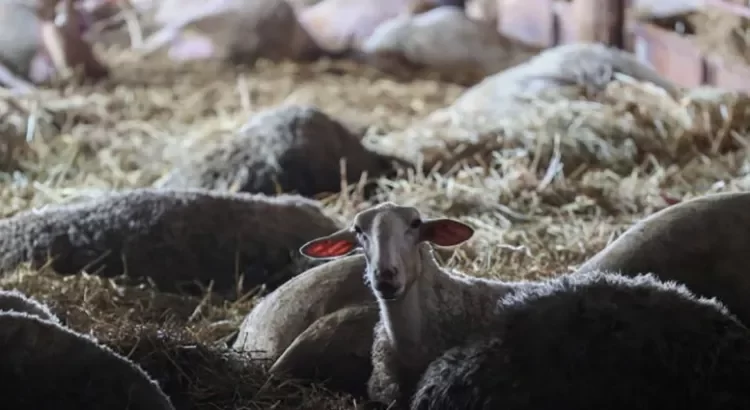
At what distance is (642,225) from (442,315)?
35.5 inches

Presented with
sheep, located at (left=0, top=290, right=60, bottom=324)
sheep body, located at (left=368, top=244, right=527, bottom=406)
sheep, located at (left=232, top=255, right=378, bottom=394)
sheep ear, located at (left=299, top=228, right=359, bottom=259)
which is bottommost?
sheep, located at (left=232, top=255, right=378, bottom=394)

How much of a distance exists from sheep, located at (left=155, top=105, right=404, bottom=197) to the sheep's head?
2341 mm

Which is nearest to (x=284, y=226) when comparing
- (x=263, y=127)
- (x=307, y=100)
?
(x=263, y=127)

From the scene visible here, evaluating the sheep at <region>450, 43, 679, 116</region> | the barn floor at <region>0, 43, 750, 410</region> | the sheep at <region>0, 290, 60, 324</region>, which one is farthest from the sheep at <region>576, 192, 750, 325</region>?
the sheep at <region>450, 43, 679, 116</region>

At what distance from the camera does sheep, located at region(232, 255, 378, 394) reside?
3.52m

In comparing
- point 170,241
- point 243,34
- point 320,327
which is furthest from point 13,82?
point 320,327

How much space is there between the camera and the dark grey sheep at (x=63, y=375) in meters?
2.84

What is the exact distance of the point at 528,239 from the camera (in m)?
5.05

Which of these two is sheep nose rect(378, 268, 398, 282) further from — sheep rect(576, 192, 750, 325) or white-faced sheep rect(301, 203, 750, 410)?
sheep rect(576, 192, 750, 325)

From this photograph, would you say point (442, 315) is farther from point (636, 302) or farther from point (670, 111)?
point (670, 111)

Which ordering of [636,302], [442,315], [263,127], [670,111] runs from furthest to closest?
[670,111]
[263,127]
[442,315]
[636,302]

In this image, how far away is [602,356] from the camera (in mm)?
2754

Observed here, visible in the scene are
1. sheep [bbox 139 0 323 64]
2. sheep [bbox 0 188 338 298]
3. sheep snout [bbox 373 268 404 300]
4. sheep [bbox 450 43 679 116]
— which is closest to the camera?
sheep snout [bbox 373 268 404 300]

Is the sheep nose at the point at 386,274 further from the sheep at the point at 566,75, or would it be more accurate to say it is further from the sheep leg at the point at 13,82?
the sheep leg at the point at 13,82
